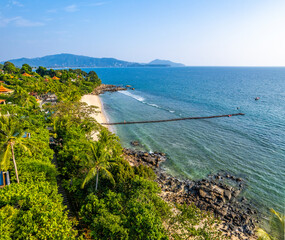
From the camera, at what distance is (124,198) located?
17.6 m

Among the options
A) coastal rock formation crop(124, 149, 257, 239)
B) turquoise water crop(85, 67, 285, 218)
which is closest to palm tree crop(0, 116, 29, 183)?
coastal rock formation crop(124, 149, 257, 239)

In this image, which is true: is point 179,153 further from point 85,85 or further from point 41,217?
point 85,85

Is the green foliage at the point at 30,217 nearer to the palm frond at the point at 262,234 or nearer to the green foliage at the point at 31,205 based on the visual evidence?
the green foliage at the point at 31,205

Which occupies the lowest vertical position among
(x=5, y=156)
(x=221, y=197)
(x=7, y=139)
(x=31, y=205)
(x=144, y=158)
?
(x=221, y=197)

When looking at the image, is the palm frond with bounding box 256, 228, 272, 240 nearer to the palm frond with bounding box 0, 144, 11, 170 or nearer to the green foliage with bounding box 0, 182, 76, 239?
the green foliage with bounding box 0, 182, 76, 239

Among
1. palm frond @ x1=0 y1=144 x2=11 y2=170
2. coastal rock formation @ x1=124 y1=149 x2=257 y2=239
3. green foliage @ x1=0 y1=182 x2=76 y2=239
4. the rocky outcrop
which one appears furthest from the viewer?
the rocky outcrop

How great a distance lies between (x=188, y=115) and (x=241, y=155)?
1087 inches

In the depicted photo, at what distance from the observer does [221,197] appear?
26141mm

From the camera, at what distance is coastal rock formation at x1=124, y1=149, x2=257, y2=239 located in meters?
22.2

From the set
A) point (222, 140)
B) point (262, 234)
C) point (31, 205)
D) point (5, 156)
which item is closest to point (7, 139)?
point (5, 156)

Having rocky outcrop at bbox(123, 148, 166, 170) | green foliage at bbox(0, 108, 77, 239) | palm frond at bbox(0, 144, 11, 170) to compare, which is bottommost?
rocky outcrop at bbox(123, 148, 166, 170)

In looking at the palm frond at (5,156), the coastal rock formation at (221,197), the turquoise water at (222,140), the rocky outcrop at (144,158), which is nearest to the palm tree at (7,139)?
the palm frond at (5,156)

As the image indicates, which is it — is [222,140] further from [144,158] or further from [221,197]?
[144,158]

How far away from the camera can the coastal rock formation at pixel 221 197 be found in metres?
22.2
